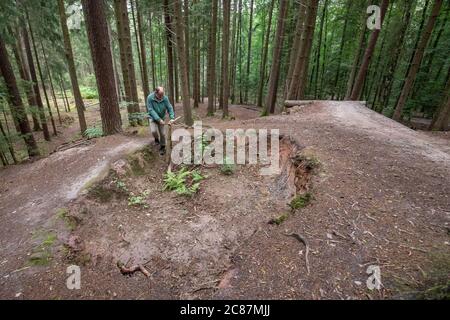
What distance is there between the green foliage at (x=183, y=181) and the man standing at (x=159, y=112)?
4.54ft

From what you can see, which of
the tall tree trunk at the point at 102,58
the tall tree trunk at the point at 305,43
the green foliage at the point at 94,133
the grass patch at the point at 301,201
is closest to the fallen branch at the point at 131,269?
→ the grass patch at the point at 301,201

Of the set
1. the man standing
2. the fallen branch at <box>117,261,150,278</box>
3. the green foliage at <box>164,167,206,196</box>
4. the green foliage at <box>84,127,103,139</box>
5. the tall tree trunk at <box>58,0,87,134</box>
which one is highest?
the tall tree trunk at <box>58,0,87,134</box>

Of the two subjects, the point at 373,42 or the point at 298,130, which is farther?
the point at 373,42

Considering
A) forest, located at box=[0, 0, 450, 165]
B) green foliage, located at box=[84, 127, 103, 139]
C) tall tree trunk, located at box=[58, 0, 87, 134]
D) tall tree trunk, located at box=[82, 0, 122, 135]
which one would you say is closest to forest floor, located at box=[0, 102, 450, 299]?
green foliage, located at box=[84, 127, 103, 139]

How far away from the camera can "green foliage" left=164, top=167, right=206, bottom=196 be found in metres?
6.03

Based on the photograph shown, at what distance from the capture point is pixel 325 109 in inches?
405

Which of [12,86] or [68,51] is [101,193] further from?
[68,51]

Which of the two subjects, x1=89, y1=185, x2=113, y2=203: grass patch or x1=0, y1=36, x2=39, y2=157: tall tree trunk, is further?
x1=0, y1=36, x2=39, y2=157: tall tree trunk

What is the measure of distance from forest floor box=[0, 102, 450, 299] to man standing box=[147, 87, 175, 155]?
3.13 feet

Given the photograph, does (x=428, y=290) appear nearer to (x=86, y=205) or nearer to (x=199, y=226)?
(x=199, y=226)

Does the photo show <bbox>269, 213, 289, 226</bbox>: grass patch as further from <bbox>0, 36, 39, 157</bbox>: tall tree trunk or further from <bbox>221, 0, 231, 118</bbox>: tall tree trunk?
<bbox>221, 0, 231, 118</bbox>: tall tree trunk

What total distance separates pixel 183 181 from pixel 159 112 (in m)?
2.44
